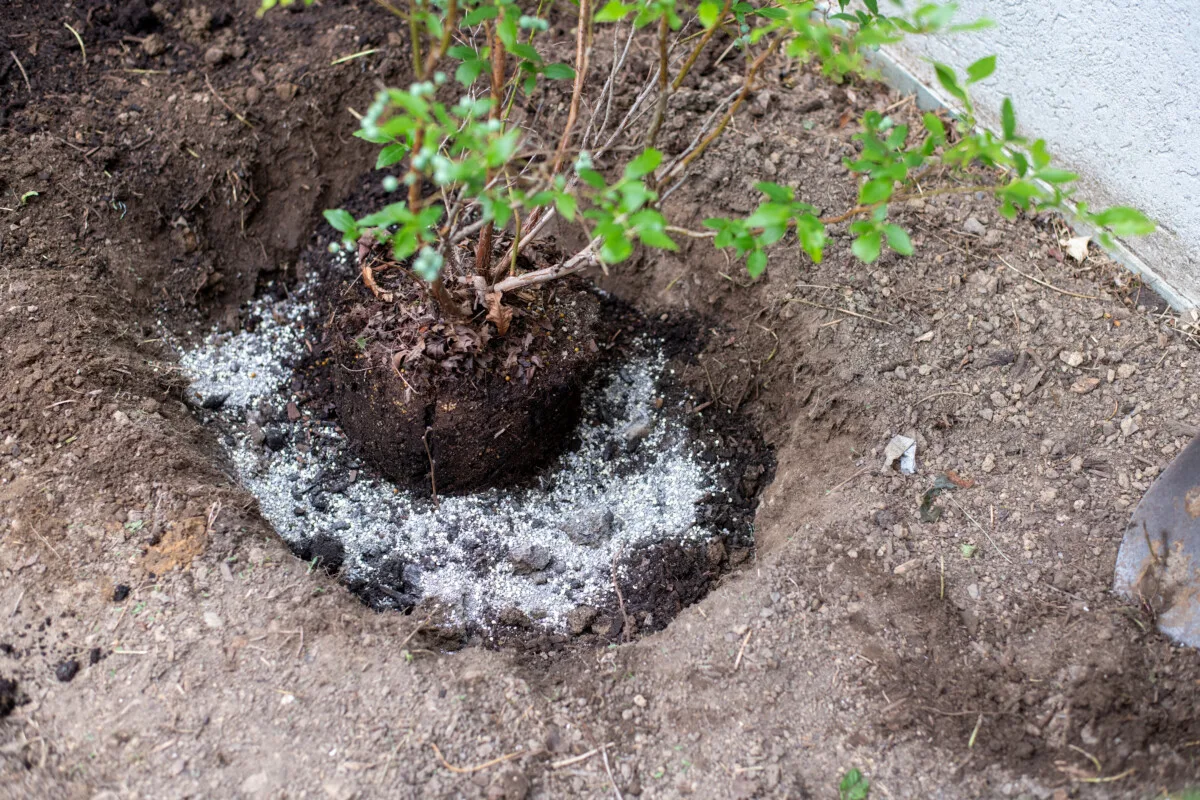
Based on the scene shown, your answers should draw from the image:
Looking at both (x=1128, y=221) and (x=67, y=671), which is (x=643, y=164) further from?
(x=67, y=671)

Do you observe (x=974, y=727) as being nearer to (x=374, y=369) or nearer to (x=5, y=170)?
(x=374, y=369)

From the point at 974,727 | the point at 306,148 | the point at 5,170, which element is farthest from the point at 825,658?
the point at 5,170

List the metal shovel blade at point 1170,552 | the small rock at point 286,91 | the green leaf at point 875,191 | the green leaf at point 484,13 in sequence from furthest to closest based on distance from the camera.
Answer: the small rock at point 286,91, the metal shovel blade at point 1170,552, the green leaf at point 484,13, the green leaf at point 875,191

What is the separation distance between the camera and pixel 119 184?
2.89 meters

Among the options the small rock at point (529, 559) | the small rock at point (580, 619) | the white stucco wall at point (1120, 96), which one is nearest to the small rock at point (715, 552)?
the small rock at point (580, 619)

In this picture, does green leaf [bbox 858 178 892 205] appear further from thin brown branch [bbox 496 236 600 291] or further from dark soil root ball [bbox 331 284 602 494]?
dark soil root ball [bbox 331 284 602 494]

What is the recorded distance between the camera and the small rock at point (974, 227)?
2816mm

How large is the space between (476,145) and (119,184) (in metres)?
2.06

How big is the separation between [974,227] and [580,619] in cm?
183

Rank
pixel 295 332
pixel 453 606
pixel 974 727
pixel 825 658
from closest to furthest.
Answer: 1. pixel 974 727
2. pixel 825 658
3. pixel 453 606
4. pixel 295 332

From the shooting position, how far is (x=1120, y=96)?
103 inches

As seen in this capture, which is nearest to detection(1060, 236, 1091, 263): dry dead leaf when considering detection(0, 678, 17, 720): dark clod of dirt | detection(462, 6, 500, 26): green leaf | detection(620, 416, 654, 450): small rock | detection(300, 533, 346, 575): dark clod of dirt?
detection(620, 416, 654, 450): small rock

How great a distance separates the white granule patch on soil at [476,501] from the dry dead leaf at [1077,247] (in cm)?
139

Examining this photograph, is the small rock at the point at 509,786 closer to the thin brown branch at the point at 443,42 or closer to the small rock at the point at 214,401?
the thin brown branch at the point at 443,42
